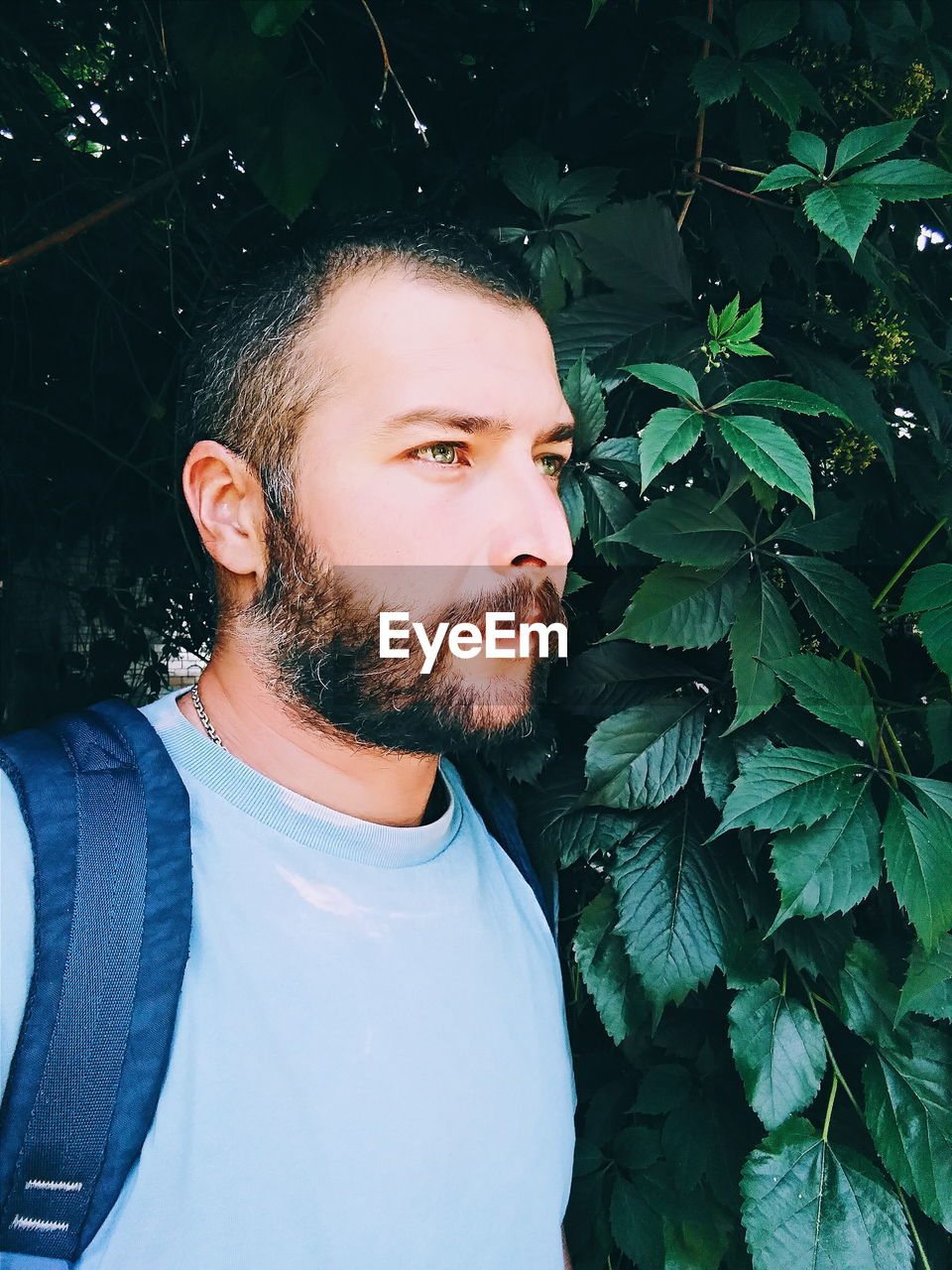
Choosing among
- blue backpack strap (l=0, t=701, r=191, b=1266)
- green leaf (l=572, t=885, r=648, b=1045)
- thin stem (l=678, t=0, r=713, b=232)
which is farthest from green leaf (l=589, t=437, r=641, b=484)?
blue backpack strap (l=0, t=701, r=191, b=1266)

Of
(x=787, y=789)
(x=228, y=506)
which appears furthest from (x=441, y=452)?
(x=787, y=789)

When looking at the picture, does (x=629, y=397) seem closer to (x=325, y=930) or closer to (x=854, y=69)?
(x=854, y=69)

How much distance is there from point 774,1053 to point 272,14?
46.6 inches

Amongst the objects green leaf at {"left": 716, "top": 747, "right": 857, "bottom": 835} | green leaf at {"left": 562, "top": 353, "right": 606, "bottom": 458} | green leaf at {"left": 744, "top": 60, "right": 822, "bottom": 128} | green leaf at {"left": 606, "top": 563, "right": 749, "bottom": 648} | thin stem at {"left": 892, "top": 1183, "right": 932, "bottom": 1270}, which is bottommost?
thin stem at {"left": 892, "top": 1183, "right": 932, "bottom": 1270}

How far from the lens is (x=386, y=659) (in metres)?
0.93

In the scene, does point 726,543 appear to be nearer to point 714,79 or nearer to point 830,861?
point 830,861

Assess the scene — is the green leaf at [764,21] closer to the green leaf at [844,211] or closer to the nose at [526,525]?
the green leaf at [844,211]

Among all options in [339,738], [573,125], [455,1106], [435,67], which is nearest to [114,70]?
[435,67]

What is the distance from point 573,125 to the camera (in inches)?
45.3

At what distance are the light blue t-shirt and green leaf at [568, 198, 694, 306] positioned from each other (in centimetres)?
68

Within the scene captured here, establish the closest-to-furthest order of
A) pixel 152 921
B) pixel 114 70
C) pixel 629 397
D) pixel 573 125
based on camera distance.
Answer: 1. pixel 152 921
2. pixel 629 397
3. pixel 573 125
4. pixel 114 70

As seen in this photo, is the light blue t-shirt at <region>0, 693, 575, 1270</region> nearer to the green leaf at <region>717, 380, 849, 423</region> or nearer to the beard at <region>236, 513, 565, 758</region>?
the beard at <region>236, 513, 565, 758</region>

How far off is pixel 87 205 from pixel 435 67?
0.90 metres

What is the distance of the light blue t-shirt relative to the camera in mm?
744
